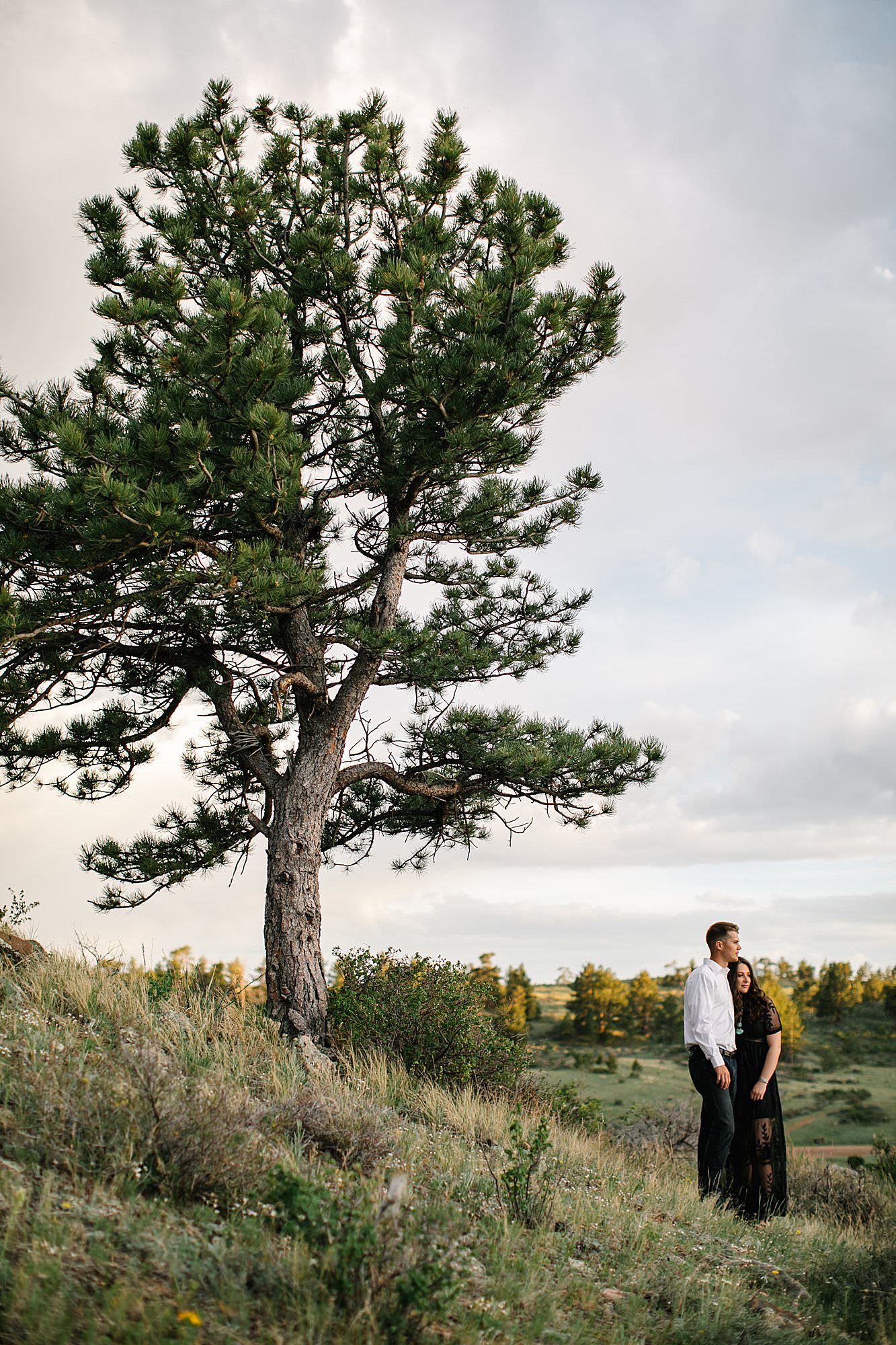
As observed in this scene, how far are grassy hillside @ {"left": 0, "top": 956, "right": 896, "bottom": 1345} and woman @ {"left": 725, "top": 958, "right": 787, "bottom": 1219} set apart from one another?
0.31 metres

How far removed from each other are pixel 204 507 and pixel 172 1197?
225 inches

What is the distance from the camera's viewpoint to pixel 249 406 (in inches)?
281

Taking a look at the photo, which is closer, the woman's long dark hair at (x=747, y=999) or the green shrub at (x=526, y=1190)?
the green shrub at (x=526, y=1190)

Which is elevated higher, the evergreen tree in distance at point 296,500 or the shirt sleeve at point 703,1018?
the evergreen tree in distance at point 296,500

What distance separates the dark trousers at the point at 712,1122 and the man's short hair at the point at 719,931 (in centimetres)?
74

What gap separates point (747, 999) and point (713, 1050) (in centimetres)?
73

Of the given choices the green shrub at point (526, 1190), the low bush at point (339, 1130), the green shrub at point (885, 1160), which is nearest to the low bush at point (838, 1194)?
the green shrub at point (885, 1160)

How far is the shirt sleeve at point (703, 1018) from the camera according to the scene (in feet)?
19.8

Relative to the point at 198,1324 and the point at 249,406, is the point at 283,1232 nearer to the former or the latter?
the point at 198,1324

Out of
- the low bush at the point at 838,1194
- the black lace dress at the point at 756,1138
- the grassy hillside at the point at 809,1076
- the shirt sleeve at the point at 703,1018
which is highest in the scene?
the shirt sleeve at the point at 703,1018

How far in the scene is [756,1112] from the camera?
21.1 feet

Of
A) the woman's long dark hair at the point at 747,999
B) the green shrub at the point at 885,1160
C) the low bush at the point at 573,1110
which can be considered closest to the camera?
the woman's long dark hair at the point at 747,999

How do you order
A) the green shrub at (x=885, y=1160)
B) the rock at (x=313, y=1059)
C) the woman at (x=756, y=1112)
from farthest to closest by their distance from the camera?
the green shrub at (x=885, y=1160) < the rock at (x=313, y=1059) < the woman at (x=756, y=1112)

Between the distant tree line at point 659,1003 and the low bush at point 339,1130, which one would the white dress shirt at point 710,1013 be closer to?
the low bush at point 339,1130
